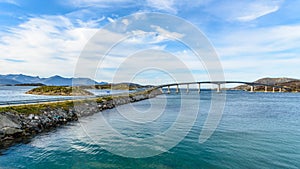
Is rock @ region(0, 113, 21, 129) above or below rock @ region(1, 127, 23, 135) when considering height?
above

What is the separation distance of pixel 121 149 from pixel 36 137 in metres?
10.5

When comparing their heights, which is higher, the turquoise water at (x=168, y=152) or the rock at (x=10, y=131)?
the rock at (x=10, y=131)

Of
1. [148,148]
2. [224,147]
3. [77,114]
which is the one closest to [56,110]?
[77,114]

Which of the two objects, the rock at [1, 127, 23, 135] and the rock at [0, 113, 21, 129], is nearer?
the rock at [1, 127, 23, 135]

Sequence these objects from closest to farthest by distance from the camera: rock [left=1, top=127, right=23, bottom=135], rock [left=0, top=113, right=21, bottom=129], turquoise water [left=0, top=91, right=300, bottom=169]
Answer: turquoise water [left=0, top=91, right=300, bottom=169] → rock [left=1, top=127, right=23, bottom=135] → rock [left=0, top=113, right=21, bottom=129]

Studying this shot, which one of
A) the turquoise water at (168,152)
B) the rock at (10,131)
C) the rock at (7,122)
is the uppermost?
the rock at (7,122)

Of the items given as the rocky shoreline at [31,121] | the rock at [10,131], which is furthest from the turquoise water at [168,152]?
the rock at [10,131]

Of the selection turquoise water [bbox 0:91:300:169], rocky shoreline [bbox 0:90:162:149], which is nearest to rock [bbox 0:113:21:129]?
rocky shoreline [bbox 0:90:162:149]

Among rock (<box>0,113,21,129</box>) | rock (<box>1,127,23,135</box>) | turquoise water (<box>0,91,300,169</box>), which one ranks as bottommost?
turquoise water (<box>0,91,300,169</box>)

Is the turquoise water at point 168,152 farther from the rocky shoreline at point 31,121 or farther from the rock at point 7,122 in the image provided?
the rock at point 7,122

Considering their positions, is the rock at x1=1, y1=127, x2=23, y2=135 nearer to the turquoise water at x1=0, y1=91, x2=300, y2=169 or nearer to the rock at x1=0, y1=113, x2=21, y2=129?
the rock at x1=0, y1=113, x2=21, y2=129

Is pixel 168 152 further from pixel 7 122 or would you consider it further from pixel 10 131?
pixel 7 122

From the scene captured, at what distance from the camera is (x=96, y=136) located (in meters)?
22.3

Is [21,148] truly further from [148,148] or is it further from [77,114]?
[77,114]
